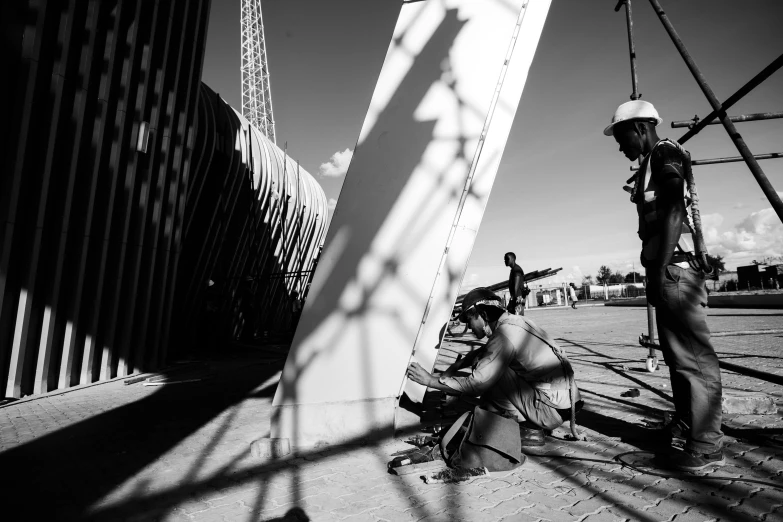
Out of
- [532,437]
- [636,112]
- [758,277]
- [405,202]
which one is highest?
[758,277]

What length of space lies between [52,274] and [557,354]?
763 centimetres

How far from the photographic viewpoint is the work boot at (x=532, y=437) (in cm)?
337

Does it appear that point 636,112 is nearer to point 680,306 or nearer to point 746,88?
point 746,88

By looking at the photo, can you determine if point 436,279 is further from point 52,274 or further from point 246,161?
point 246,161

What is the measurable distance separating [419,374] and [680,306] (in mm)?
1846

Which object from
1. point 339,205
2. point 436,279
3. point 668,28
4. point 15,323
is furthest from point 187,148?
point 668,28

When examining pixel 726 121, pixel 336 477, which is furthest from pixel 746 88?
pixel 336 477

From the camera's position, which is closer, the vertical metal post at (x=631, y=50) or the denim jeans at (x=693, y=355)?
the denim jeans at (x=693, y=355)

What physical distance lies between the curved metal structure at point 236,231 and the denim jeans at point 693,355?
11.5 meters

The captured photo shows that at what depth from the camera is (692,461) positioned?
107 inches

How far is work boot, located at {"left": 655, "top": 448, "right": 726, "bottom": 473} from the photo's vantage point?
2.72 meters

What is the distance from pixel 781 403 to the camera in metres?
4.20

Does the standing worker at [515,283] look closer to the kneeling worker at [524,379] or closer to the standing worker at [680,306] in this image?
the kneeling worker at [524,379]

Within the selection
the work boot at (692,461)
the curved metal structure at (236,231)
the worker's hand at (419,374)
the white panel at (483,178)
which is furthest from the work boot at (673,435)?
the curved metal structure at (236,231)
